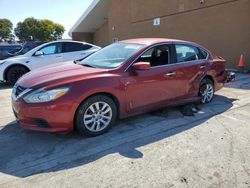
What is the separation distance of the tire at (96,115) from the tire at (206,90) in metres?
2.39

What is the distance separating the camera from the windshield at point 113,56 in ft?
15.5

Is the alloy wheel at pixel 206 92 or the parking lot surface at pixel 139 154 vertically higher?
the alloy wheel at pixel 206 92

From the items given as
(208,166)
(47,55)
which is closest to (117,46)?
(208,166)

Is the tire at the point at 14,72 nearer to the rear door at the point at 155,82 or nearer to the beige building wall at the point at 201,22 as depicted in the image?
the rear door at the point at 155,82

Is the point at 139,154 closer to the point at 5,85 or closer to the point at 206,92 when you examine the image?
the point at 206,92

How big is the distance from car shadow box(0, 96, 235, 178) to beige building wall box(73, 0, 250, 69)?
689 cm

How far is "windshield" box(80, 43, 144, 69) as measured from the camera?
4.73 meters

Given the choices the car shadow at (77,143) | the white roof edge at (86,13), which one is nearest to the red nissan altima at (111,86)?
the car shadow at (77,143)

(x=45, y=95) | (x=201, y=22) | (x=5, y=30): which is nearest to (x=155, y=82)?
(x=45, y=95)

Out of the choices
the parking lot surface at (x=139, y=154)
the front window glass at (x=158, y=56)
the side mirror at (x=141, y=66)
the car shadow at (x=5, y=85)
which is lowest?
the parking lot surface at (x=139, y=154)

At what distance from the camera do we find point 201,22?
1257 centimetres

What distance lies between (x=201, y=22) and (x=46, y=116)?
10481 millimetres

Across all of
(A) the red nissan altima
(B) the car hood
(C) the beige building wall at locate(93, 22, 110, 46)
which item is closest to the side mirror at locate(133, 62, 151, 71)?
(A) the red nissan altima

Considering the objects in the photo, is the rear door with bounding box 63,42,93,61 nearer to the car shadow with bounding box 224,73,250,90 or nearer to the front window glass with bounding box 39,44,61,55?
the front window glass with bounding box 39,44,61,55
